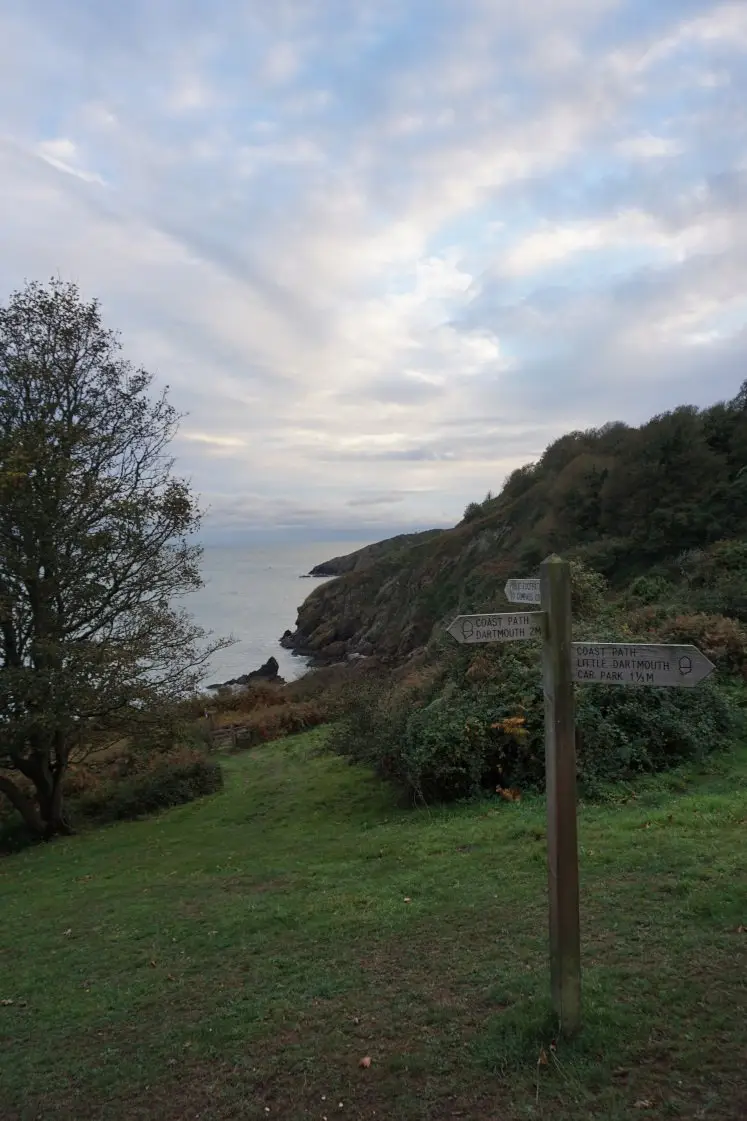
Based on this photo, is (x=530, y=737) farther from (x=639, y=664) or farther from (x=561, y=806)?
(x=639, y=664)

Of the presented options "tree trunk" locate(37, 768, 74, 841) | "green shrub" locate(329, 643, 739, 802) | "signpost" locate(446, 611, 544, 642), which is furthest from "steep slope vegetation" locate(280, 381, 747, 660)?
"signpost" locate(446, 611, 544, 642)

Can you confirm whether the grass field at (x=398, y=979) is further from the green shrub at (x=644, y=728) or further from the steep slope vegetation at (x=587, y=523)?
the steep slope vegetation at (x=587, y=523)

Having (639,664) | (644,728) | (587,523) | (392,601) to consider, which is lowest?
(644,728)

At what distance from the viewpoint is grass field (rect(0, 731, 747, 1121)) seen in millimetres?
3707

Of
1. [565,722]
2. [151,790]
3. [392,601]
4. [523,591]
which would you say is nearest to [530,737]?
[523,591]

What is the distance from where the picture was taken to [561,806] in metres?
3.86

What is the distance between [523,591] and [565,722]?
2.73ft

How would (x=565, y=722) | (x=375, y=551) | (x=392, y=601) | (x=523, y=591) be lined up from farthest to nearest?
1. (x=375, y=551)
2. (x=392, y=601)
3. (x=523, y=591)
4. (x=565, y=722)

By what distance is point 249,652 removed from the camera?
56938 mm

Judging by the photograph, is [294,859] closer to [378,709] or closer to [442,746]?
[442,746]

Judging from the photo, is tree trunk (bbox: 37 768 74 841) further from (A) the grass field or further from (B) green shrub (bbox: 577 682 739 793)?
(B) green shrub (bbox: 577 682 739 793)

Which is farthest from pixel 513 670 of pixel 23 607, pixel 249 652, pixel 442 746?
pixel 249 652

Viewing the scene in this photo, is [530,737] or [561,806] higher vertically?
[561,806]

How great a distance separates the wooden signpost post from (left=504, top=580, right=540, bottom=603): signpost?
22 cm
